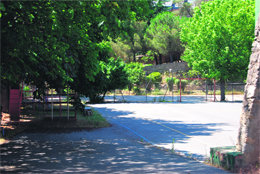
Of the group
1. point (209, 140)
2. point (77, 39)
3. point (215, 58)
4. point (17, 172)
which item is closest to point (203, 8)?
point (215, 58)

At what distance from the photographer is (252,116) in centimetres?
644

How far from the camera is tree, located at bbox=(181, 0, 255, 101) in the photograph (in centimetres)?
3122

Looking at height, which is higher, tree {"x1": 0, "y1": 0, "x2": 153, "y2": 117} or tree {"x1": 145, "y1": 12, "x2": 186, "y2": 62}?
tree {"x1": 145, "y1": 12, "x2": 186, "y2": 62}

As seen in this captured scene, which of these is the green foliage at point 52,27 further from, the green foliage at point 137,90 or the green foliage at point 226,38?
the green foliage at point 137,90

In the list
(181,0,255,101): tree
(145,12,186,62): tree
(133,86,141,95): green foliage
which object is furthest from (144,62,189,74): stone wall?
(181,0,255,101): tree

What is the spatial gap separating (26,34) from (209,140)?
24.1 feet

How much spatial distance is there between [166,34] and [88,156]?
43.3 meters

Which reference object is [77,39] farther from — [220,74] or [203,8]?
[203,8]

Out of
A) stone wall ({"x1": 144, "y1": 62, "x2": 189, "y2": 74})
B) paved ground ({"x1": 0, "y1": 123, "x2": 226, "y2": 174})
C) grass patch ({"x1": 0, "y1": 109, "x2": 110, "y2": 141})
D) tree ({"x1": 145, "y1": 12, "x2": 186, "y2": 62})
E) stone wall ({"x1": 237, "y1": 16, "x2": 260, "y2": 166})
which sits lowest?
paved ground ({"x1": 0, "y1": 123, "x2": 226, "y2": 174})

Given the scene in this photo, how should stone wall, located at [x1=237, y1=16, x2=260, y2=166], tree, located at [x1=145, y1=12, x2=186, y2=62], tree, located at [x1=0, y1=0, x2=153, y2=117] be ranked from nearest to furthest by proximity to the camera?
stone wall, located at [x1=237, y1=16, x2=260, y2=166] < tree, located at [x1=0, y1=0, x2=153, y2=117] < tree, located at [x1=145, y1=12, x2=186, y2=62]

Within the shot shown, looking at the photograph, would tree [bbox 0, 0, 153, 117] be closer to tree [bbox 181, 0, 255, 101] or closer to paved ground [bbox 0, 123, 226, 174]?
paved ground [bbox 0, 123, 226, 174]

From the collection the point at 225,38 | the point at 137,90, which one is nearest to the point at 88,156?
the point at 225,38

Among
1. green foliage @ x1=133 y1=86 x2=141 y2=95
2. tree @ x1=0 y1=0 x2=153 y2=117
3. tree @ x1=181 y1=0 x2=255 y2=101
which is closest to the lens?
tree @ x1=0 y1=0 x2=153 y2=117

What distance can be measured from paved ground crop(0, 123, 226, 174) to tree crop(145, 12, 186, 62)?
39269 mm
